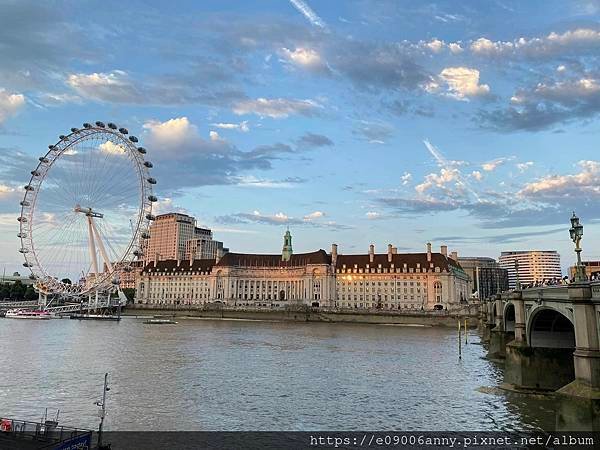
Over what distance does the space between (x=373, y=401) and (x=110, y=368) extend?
23.4 metres

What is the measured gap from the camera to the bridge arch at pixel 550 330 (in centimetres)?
3394

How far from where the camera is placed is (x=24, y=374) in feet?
128

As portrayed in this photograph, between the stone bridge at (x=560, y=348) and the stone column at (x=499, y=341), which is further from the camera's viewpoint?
the stone column at (x=499, y=341)

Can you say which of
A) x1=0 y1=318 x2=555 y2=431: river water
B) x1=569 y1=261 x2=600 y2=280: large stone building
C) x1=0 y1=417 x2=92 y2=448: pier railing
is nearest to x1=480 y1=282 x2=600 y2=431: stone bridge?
x1=0 y1=318 x2=555 y2=431: river water

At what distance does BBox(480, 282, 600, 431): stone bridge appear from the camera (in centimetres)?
1948

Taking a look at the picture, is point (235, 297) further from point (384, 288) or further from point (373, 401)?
point (373, 401)

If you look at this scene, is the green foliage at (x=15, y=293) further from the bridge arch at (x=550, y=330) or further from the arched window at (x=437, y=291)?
the bridge arch at (x=550, y=330)

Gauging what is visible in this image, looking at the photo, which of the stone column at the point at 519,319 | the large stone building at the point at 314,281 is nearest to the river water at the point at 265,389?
the stone column at the point at 519,319

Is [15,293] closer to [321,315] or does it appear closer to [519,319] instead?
[321,315]

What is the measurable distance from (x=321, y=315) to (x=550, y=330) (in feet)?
344

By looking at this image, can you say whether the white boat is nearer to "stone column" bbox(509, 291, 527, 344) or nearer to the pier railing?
"stone column" bbox(509, 291, 527, 344)

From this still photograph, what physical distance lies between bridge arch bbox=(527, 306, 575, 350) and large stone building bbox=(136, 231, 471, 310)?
372 ft

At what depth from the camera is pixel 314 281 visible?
16662 centimetres

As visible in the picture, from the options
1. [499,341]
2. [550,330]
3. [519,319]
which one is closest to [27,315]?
[499,341]
